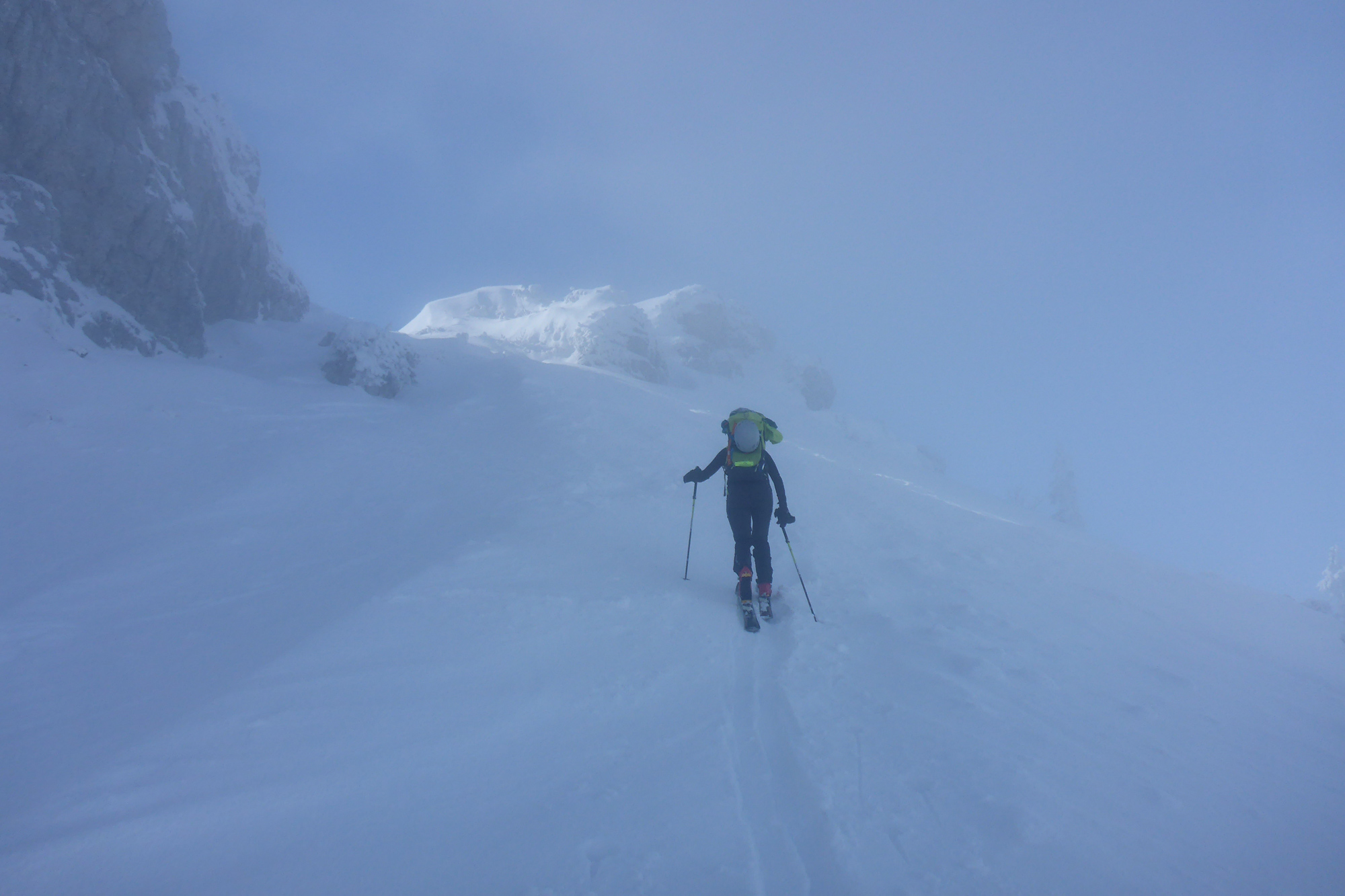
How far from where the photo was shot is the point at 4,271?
12.8 m

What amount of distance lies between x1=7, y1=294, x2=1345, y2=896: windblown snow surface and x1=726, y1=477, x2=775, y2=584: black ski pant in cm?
74

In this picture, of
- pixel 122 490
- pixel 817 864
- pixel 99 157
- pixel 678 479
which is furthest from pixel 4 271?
pixel 817 864

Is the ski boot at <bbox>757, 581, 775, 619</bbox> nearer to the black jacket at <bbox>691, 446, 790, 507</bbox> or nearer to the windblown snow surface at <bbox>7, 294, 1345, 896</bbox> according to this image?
the windblown snow surface at <bbox>7, 294, 1345, 896</bbox>

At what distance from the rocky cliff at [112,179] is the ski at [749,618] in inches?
706

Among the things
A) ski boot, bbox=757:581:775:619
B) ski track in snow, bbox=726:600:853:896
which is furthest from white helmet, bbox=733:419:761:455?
ski track in snow, bbox=726:600:853:896

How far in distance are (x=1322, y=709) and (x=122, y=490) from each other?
663 inches

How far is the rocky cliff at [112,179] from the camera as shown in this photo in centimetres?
1384

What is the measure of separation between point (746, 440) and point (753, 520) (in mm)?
1100

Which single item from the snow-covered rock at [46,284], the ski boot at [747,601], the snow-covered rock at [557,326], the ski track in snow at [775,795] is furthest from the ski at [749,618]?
the snow-covered rock at [557,326]

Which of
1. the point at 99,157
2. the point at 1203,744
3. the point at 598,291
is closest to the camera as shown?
the point at 1203,744

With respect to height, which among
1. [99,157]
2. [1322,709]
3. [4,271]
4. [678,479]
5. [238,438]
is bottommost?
[1322,709]

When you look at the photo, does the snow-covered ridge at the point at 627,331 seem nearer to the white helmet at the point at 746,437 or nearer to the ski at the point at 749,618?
the white helmet at the point at 746,437

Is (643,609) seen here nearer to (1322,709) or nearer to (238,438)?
(1322,709)

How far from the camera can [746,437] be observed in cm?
754
